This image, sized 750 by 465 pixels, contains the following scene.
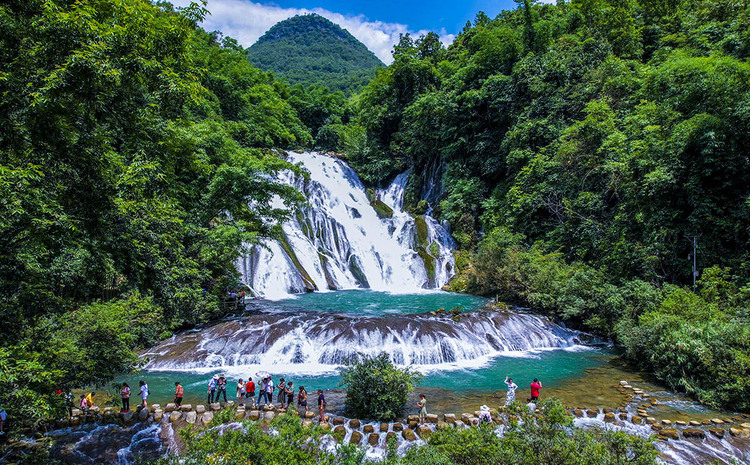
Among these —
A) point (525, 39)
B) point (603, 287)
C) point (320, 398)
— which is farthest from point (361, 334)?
point (525, 39)

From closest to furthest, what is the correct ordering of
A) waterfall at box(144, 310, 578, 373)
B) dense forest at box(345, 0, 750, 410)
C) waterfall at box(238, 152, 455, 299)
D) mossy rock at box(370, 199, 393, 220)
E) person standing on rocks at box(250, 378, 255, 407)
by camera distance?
person standing on rocks at box(250, 378, 255, 407), dense forest at box(345, 0, 750, 410), waterfall at box(144, 310, 578, 373), waterfall at box(238, 152, 455, 299), mossy rock at box(370, 199, 393, 220)

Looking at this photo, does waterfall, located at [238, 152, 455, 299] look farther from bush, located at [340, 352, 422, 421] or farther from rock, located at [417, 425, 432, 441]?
rock, located at [417, 425, 432, 441]

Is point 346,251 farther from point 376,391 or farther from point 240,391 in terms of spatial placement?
point 376,391

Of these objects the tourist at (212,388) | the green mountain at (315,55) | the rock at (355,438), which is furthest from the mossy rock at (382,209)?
the green mountain at (315,55)

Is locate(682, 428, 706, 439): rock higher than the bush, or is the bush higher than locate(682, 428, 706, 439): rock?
the bush

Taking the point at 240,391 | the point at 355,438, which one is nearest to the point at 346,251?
the point at 240,391

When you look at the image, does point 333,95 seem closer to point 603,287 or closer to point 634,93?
point 634,93

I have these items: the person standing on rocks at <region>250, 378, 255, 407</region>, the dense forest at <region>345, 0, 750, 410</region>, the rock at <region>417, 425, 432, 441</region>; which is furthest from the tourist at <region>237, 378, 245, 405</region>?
the dense forest at <region>345, 0, 750, 410</region>
